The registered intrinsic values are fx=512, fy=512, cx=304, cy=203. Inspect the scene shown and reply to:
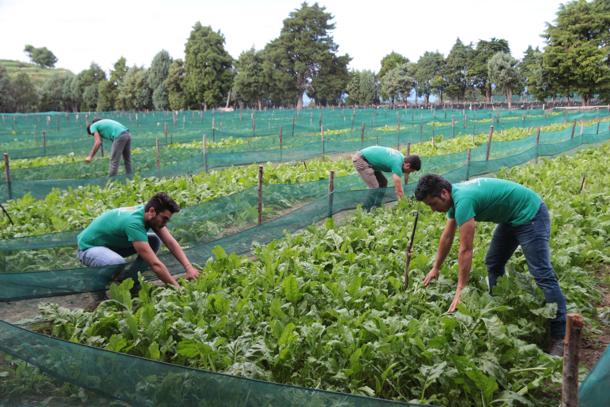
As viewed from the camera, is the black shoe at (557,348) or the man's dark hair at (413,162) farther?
the man's dark hair at (413,162)

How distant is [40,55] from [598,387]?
178721mm

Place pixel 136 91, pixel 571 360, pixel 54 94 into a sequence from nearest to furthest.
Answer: pixel 571 360, pixel 136 91, pixel 54 94

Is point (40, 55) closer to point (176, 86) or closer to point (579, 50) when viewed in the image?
point (176, 86)

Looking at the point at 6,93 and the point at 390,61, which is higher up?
the point at 390,61

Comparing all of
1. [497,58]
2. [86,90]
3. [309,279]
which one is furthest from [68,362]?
[86,90]

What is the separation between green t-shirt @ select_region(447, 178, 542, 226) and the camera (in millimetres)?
4145

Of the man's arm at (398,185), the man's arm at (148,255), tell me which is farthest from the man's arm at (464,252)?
the man's arm at (398,185)

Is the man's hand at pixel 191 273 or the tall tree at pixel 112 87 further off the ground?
the tall tree at pixel 112 87

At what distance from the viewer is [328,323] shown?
181 inches

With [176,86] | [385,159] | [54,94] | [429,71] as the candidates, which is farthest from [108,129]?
[54,94]

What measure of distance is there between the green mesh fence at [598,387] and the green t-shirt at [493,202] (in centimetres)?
172

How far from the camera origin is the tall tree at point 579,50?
145 feet

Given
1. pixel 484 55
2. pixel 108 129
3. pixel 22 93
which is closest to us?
pixel 108 129

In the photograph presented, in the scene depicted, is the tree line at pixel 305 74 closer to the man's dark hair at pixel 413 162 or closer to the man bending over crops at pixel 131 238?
the man's dark hair at pixel 413 162
